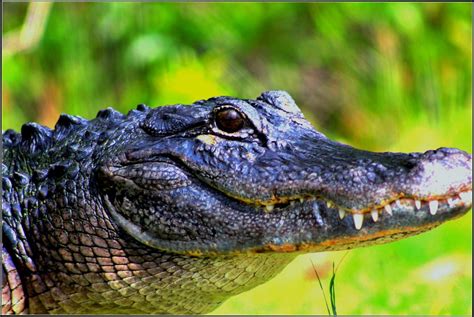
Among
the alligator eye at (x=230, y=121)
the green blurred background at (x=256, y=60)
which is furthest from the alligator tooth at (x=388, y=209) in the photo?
the green blurred background at (x=256, y=60)

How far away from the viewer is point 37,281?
293cm

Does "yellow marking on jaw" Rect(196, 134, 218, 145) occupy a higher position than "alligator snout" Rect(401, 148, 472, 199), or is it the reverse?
"yellow marking on jaw" Rect(196, 134, 218, 145)

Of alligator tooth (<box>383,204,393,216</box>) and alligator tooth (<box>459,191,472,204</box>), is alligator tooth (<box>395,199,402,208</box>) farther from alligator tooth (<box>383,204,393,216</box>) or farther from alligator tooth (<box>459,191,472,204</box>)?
alligator tooth (<box>459,191,472,204</box>)

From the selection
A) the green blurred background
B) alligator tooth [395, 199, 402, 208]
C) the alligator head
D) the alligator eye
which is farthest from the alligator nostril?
the green blurred background

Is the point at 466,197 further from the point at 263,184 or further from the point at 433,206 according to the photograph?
the point at 263,184

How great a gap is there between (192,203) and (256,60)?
23.4ft

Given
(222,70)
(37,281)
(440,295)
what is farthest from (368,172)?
(222,70)

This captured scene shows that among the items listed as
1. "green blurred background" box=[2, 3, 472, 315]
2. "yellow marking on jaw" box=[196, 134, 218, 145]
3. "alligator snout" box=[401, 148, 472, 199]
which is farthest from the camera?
"green blurred background" box=[2, 3, 472, 315]

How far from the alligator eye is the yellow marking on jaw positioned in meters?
0.05

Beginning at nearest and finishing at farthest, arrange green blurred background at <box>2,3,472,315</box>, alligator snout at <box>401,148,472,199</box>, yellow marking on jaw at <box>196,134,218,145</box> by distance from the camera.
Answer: alligator snout at <box>401,148,472,199</box> → yellow marking on jaw at <box>196,134,218,145</box> → green blurred background at <box>2,3,472,315</box>

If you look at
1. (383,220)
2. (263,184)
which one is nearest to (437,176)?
(383,220)

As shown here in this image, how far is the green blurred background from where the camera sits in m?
8.63

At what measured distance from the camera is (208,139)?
281cm

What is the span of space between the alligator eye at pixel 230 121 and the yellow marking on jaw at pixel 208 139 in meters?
0.05
